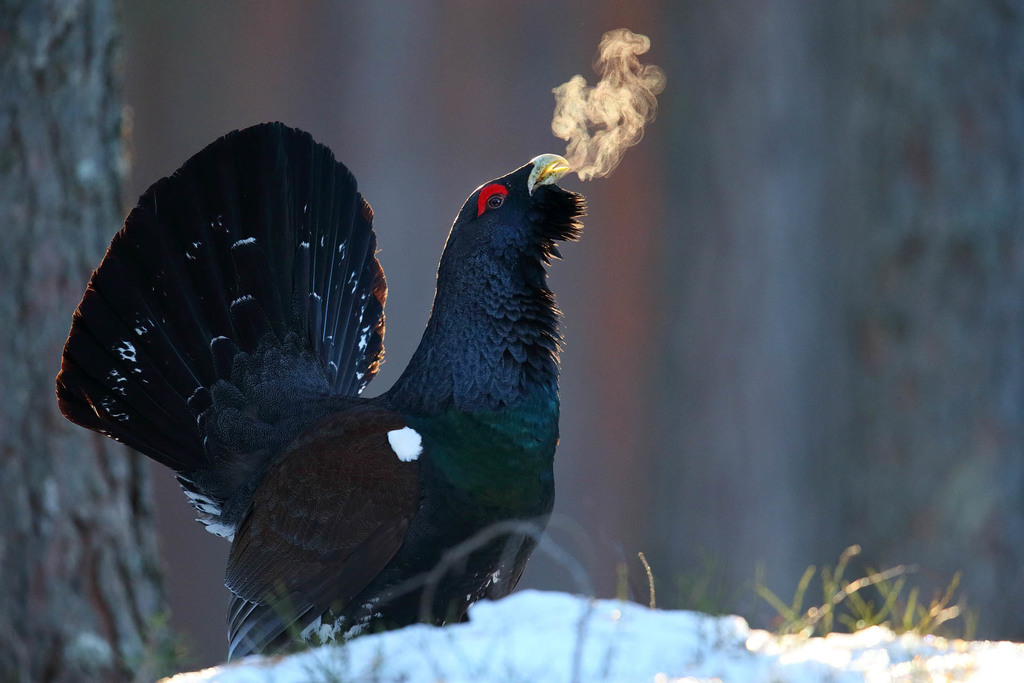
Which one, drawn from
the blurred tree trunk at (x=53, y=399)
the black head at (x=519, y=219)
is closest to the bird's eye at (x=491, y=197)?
the black head at (x=519, y=219)

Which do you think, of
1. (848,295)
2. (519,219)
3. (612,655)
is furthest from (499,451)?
(848,295)

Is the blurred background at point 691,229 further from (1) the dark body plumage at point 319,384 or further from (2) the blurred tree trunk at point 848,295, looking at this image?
(1) the dark body plumage at point 319,384

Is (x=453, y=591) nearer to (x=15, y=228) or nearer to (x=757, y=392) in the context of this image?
(x=15, y=228)

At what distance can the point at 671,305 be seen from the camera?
700 centimetres

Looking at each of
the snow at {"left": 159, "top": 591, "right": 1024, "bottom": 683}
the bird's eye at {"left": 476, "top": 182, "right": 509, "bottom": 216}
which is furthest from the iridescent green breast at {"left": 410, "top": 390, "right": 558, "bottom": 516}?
the bird's eye at {"left": 476, "top": 182, "right": 509, "bottom": 216}

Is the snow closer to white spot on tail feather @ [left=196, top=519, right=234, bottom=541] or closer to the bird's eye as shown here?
white spot on tail feather @ [left=196, top=519, right=234, bottom=541]

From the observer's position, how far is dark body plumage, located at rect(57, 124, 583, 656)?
115 inches

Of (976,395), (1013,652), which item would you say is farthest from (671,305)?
(1013,652)

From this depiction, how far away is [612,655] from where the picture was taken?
2.22 metres

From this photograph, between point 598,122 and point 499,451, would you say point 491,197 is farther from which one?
point 499,451

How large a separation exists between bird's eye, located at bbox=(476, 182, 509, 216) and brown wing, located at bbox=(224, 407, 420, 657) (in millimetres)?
689

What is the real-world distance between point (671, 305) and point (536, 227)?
3904 mm

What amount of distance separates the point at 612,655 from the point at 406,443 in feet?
3.22

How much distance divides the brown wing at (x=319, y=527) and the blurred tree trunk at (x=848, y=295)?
2.96 meters
